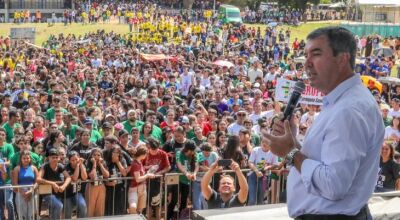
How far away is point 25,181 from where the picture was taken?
8.04 metres

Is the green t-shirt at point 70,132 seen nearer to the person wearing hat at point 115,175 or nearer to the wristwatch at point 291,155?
the person wearing hat at point 115,175

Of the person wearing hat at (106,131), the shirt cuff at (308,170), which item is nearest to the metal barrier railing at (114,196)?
the person wearing hat at (106,131)

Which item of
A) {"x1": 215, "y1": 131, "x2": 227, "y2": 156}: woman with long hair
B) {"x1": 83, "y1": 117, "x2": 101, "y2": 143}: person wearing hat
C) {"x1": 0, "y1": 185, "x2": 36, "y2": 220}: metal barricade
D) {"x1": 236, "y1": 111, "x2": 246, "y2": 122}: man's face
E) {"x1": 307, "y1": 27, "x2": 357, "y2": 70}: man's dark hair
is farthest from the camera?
{"x1": 236, "y1": 111, "x2": 246, "y2": 122}: man's face

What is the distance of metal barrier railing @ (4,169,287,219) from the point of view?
804cm

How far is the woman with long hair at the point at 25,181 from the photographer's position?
7863mm

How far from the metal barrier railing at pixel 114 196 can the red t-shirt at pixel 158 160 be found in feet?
0.64

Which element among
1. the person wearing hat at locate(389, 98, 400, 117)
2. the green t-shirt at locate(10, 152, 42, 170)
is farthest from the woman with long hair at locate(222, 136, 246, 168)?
the person wearing hat at locate(389, 98, 400, 117)

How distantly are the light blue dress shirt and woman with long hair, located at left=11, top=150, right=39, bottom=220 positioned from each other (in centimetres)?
575

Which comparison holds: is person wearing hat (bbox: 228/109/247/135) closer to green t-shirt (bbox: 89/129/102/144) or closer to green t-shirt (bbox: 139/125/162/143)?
green t-shirt (bbox: 139/125/162/143)

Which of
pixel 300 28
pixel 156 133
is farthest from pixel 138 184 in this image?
pixel 300 28

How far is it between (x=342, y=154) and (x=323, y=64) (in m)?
0.40

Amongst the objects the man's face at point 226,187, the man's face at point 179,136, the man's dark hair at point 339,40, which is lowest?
Answer: the man's face at point 226,187

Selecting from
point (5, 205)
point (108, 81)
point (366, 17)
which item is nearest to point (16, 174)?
point (5, 205)

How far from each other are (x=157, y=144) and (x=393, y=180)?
3.25 m
